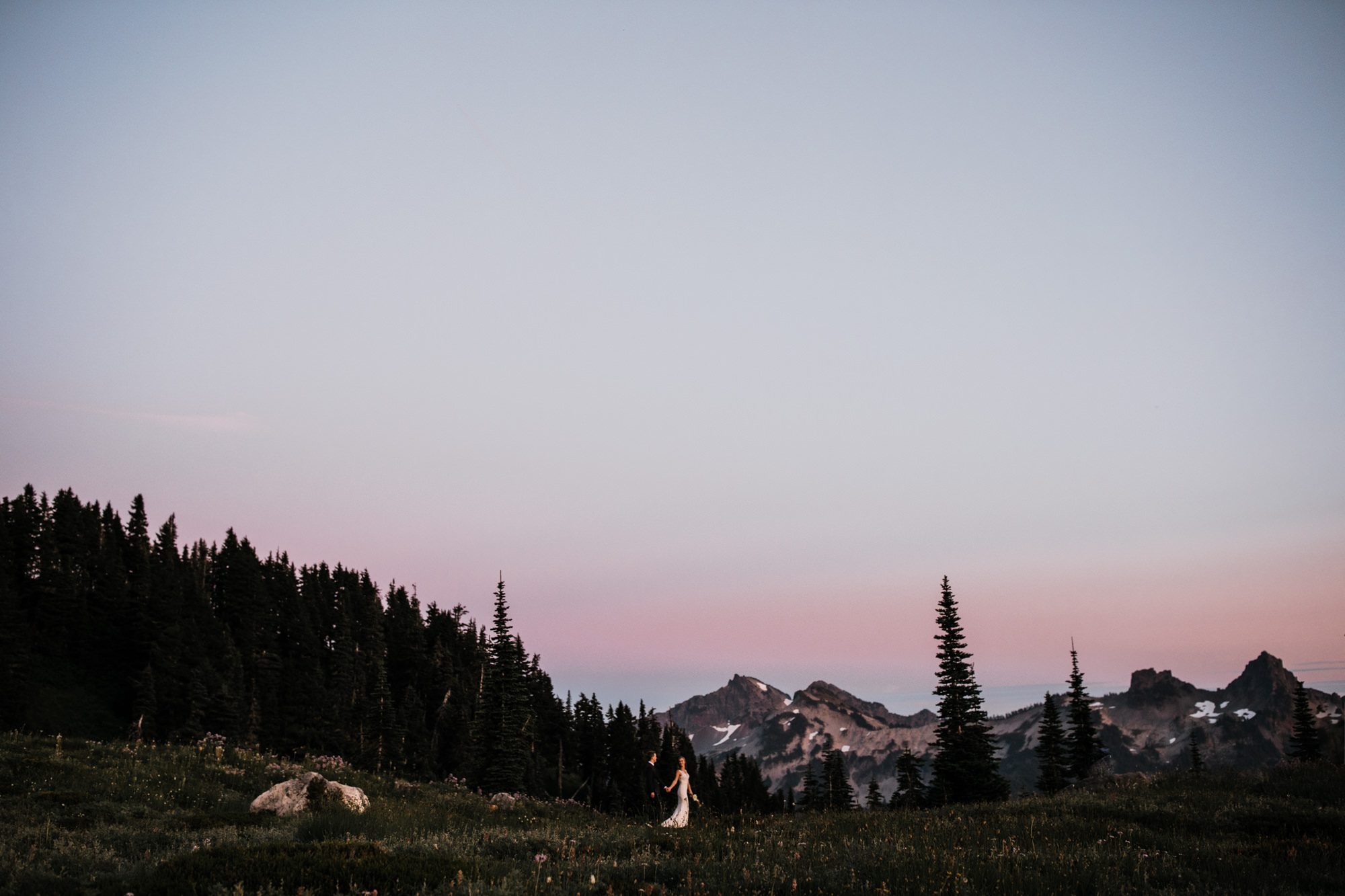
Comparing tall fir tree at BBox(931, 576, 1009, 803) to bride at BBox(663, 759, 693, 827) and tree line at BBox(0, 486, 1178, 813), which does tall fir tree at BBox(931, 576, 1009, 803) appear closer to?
tree line at BBox(0, 486, 1178, 813)

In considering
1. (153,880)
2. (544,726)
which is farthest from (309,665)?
(153,880)

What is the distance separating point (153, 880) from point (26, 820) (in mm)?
8015

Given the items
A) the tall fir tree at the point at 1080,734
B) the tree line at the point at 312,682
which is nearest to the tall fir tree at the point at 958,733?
the tree line at the point at 312,682

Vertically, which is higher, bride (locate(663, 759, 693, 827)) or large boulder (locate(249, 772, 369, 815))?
large boulder (locate(249, 772, 369, 815))

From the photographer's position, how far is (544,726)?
100500 mm

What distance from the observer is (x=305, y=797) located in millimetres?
18172

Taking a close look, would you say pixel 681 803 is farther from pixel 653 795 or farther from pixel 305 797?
pixel 305 797

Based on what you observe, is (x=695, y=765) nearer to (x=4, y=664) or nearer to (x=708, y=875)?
(x=4, y=664)

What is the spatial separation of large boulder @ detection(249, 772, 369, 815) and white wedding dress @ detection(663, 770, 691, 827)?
8037 mm

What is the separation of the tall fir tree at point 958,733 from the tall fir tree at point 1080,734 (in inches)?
538

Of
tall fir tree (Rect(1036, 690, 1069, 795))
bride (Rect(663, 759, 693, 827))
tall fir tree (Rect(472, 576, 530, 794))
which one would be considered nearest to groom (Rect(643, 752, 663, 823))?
bride (Rect(663, 759, 693, 827))

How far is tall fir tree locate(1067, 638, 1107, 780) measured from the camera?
193 feet

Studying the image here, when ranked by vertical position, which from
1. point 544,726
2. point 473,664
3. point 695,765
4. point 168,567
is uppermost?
point 168,567

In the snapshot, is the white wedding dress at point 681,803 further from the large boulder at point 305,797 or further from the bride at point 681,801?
the large boulder at point 305,797
